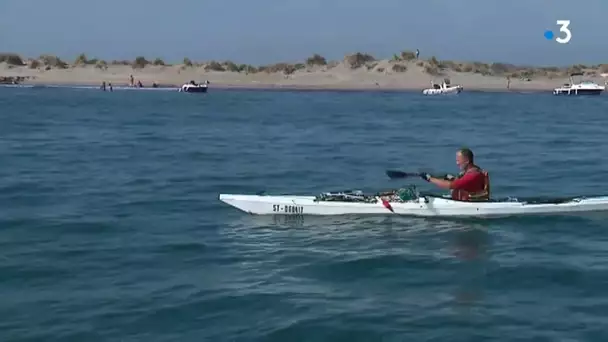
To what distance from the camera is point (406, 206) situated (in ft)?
55.4

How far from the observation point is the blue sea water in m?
10.8

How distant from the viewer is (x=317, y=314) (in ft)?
36.2

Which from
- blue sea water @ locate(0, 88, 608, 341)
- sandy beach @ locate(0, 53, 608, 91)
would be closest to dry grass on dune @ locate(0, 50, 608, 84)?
sandy beach @ locate(0, 53, 608, 91)

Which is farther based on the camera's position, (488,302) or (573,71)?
(573,71)

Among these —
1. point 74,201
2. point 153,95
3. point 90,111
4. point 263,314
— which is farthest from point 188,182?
point 153,95

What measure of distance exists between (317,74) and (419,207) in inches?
2941

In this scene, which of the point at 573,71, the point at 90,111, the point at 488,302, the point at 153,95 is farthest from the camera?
the point at 573,71

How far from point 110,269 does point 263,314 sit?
3418 millimetres

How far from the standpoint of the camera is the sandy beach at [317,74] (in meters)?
86.8

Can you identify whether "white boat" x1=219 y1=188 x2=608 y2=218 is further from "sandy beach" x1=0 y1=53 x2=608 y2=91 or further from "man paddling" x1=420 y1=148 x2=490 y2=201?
"sandy beach" x1=0 y1=53 x2=608 y2=91

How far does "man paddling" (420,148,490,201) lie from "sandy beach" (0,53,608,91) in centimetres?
6825

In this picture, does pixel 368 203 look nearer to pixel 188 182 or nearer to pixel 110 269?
pixel 110 269

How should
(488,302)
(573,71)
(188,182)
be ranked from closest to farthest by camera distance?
(488,302) → (188,182) → (573,71)

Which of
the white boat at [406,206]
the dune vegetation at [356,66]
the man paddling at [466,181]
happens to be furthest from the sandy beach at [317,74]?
the man paddling at [466,181]
